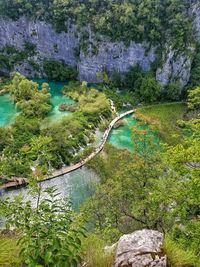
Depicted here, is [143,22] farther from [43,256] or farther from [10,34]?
[43,256]

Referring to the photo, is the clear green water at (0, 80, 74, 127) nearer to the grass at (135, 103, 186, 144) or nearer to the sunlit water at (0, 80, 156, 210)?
the sunlit water at (0, 80, 156, 210)

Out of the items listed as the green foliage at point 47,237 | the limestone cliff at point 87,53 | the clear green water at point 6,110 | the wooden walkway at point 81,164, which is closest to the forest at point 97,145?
the green foliage at point 47,237

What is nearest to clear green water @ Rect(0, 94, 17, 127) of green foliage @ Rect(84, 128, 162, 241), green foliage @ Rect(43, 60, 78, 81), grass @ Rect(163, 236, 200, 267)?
green foliage @ Rect(43, 60, 78, 81)

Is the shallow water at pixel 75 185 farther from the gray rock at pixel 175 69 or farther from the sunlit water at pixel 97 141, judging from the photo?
the gray rock at pixel 175 69

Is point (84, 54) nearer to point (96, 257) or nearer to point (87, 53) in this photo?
point (87, 53)

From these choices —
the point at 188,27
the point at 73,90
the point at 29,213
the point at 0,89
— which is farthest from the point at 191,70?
the point at 29,213

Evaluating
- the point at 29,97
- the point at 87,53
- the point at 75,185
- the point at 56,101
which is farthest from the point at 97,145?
the point at 87,53
